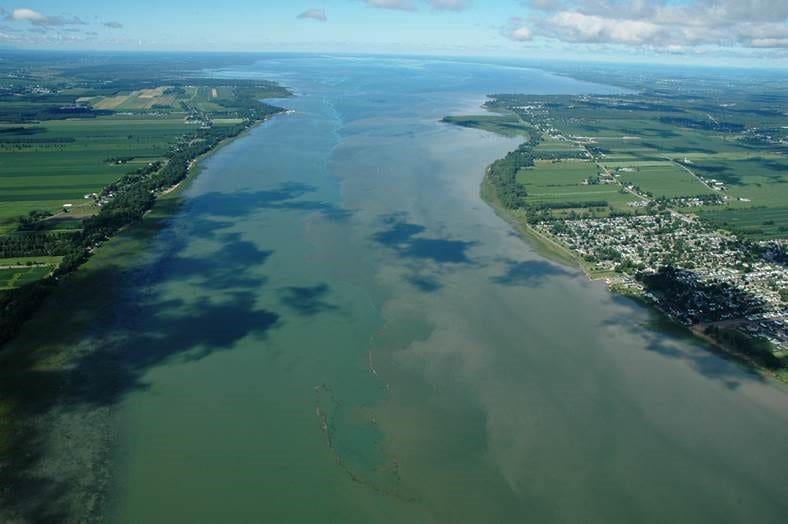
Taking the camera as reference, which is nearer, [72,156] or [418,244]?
[418,244]

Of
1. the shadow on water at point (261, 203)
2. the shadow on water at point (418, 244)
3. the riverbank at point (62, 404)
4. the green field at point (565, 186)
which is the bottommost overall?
the riverbank at point (62, 404)

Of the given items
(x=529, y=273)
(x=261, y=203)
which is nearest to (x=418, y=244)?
(x=529, y=273)

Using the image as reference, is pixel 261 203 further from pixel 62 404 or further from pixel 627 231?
pixel 627 231

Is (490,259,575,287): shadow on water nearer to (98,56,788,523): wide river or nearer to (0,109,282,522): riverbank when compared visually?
(98,56,788,523): wide river

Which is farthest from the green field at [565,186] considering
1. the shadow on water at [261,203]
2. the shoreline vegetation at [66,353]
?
the shoreline vegetation at [66,353]

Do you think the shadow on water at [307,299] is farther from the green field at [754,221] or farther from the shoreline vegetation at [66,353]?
the green field at [754,221]

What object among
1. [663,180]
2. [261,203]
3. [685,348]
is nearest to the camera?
[685,348]

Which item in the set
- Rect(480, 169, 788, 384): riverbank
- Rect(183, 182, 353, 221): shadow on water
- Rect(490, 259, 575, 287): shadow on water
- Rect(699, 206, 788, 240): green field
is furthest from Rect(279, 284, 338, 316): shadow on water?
Rect(699, 206, 788, 240): green field
